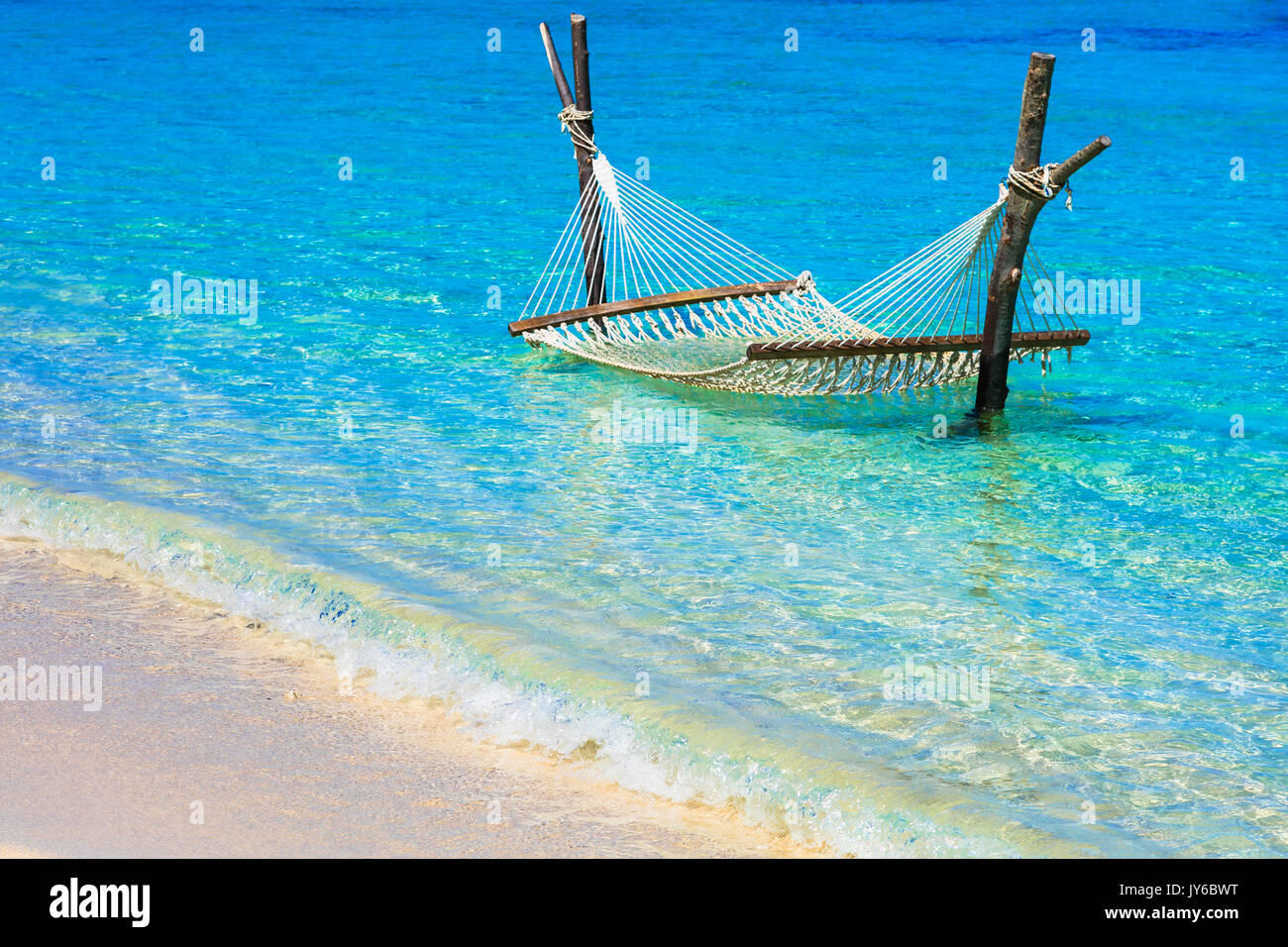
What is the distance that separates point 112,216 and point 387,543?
8.29 metres

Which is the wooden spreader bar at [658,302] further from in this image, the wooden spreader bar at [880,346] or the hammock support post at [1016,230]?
the hammock support post at [1016,230]

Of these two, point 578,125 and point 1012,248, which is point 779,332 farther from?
point 578,125

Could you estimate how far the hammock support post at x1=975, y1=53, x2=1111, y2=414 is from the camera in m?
5.79

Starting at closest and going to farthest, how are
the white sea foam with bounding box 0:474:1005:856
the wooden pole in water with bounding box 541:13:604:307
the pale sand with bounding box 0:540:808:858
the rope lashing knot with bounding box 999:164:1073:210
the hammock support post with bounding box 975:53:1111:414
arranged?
1. the pale sand with bounding box 0:540:808:858
2. the white sea foam with bounding box 0:474:1005:856
3. the hammock support post with bounding box 975:53:1111:414
4. the rope lashing knot with bounding box 999:164:1073:210
5. the wooden pole in water with bounding box 541:13:604:307

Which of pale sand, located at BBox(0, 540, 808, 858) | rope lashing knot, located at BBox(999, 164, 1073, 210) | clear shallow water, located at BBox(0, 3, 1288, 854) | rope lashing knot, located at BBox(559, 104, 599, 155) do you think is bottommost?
pale sand, located at BBox(0, 540, 808, 858)

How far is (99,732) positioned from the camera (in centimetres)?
375

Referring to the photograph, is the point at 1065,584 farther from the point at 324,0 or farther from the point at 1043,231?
the point at 324,0

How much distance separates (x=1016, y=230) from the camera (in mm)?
6113

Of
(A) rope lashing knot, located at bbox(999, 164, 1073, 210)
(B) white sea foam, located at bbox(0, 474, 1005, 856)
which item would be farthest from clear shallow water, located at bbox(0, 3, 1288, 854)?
(A) rope lashing knot, located at bbox(999, 164, 1073, 210)

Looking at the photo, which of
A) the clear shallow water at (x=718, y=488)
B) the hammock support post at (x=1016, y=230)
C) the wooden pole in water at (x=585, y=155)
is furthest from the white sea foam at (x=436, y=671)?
the wooden pole in water at (x=585, y=155)

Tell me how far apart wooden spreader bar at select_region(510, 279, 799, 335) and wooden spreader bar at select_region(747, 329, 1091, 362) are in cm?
92

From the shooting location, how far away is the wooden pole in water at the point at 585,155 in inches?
300

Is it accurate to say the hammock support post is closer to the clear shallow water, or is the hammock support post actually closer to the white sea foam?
the clear shallow water
